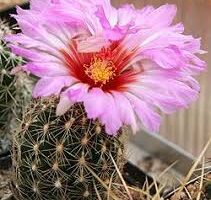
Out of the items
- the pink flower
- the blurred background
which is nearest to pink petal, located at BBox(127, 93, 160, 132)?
the pink flower

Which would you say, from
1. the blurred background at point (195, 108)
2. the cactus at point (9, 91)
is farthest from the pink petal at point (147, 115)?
the blurred background at point (195, 108)

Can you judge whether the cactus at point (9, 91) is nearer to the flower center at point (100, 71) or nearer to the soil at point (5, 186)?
the soil at point (5, 186)

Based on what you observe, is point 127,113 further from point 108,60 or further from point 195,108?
point 195,108

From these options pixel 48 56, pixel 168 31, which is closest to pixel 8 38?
pixel 48 56

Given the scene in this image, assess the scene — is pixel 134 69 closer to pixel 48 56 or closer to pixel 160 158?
pixel 48 56

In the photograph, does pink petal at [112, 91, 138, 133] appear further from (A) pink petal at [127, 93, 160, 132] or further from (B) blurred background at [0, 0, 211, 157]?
(B) blurred background at [0, 0, 211, 157]

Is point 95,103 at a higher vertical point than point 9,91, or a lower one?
higher

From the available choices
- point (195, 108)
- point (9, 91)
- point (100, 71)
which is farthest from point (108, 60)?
point (195, 108)
